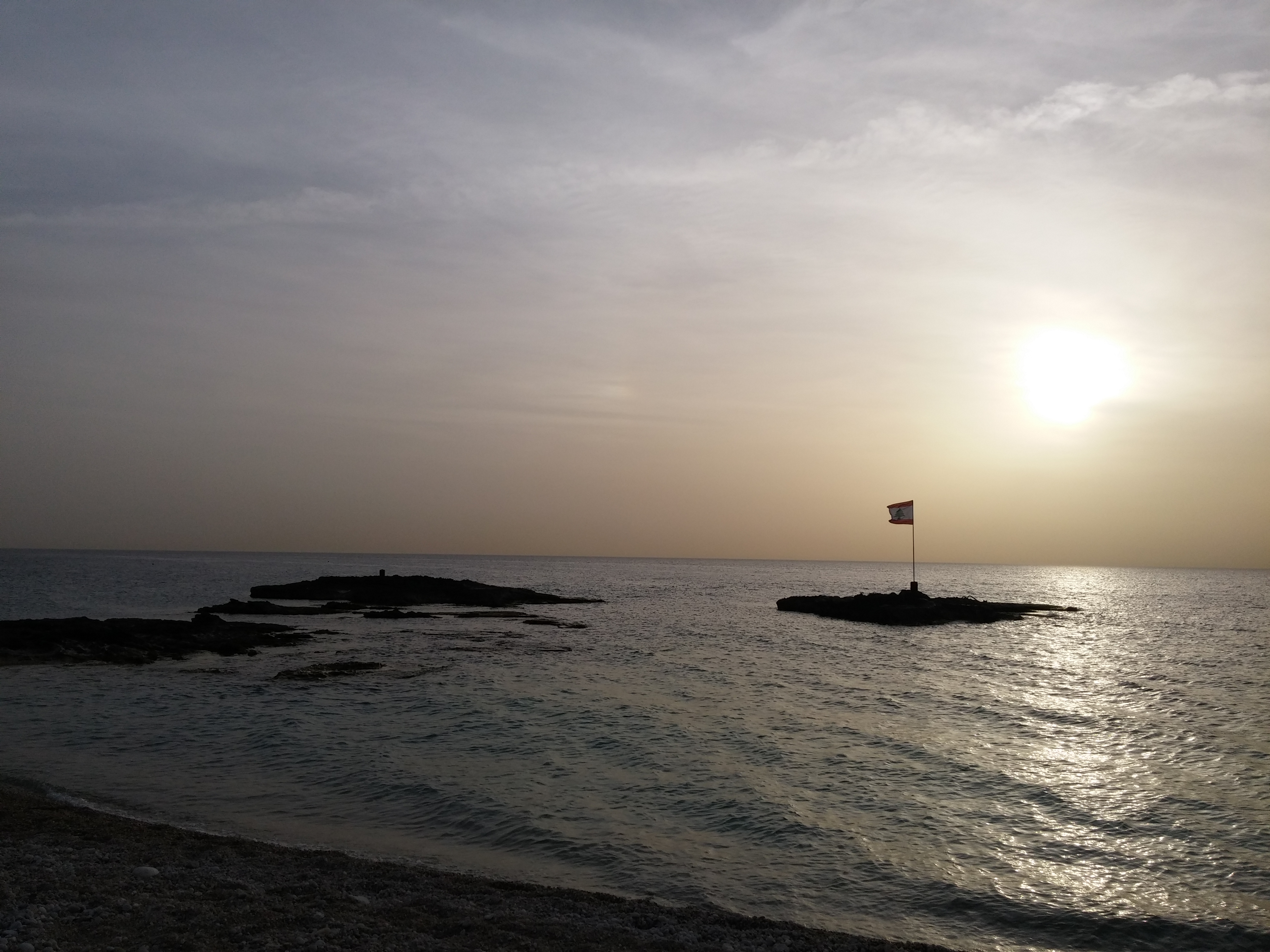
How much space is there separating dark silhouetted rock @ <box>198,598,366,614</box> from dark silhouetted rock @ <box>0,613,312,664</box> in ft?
38.0

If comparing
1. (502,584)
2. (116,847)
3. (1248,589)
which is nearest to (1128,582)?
(1248,589)

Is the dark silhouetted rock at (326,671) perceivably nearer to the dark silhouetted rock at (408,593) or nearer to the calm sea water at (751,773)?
the calm sea water at (751,773)

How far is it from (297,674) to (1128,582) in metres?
209

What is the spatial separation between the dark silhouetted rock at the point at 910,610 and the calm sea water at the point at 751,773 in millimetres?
22277

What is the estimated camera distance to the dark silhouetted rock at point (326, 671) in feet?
97.6

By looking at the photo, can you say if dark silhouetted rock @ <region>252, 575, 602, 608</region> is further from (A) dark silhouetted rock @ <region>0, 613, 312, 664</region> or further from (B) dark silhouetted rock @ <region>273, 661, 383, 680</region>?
(B) dark silhouetted rock @ <region>273, 661, 383, 680</region>

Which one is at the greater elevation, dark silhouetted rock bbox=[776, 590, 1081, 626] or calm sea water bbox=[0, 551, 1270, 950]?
calm sea water bbox=[0, 551, 1270, 950]

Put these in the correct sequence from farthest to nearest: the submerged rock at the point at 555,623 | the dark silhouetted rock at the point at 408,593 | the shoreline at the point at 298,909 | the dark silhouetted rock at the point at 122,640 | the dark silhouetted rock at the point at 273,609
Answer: the dark silhouetted rock at the point at 408,593 < the dark silhouetted rock at the point at 273,609 < the submerged rock at the point at 555,623 < the dark silhouetted rock at the point at 122,640 < the shoreline at the point at 298,909

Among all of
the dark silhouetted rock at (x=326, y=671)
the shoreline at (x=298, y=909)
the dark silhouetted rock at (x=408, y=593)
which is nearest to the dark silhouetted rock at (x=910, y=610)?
the dark silhouetted rock at (x=408, y=593)

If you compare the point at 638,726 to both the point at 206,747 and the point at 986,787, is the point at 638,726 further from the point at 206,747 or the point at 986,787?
the point at 206,747

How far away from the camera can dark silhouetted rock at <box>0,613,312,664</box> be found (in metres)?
32.8

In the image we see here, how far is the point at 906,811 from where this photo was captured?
15422mm

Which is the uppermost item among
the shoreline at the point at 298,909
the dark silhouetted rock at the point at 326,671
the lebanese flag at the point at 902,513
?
the lebanese flag at the point at 902,513

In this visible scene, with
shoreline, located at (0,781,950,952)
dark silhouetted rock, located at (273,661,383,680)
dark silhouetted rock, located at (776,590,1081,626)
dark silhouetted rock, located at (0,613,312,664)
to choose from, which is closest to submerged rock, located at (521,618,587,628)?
dark silhouetted rock, located at (0,613,312,664)
